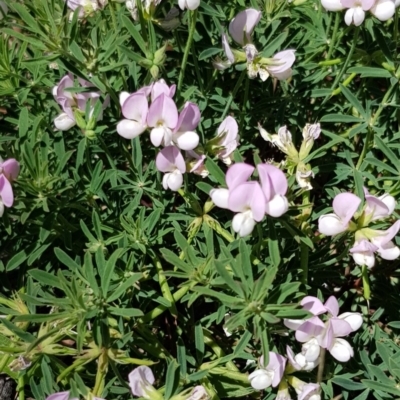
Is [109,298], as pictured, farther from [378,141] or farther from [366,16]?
[366,16]

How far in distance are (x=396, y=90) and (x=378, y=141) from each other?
35 cm

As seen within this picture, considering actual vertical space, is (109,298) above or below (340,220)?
below

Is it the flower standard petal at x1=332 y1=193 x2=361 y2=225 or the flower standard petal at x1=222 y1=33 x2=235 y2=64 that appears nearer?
the flower standard petal at x1=332 y1=193 x2=361 y2=225

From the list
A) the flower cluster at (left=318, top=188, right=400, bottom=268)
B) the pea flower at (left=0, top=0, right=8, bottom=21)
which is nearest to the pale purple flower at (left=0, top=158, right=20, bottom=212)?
the pea flower at (left=0, top=0, right=8, bottom=21)

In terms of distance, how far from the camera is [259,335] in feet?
6.78

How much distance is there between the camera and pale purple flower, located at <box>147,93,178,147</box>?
2059 millimetres

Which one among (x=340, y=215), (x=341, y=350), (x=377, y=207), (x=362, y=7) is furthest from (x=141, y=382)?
(x=362, y=7)

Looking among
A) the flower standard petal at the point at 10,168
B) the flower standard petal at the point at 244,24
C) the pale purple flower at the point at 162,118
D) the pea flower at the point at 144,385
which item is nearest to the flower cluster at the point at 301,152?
the flower standard petal at the point at 244,24

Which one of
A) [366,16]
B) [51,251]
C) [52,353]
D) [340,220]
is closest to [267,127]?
[366,16]

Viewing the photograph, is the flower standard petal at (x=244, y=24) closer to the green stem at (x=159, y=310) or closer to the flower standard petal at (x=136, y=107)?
the flower standard petal at (x=136, y=107)

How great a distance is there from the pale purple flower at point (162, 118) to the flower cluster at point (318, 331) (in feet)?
2.54

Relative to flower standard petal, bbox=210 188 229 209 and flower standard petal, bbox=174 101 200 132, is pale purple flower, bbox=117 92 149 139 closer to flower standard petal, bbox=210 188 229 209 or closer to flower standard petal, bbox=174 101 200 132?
flower standard petal, bbox=174 101 200 132

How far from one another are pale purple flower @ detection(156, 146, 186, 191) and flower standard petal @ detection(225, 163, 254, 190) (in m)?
0.24

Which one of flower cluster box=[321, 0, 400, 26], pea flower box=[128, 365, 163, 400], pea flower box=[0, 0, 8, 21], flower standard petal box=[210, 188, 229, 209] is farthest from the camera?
pea flower box=[0, 0, 8, 21]
